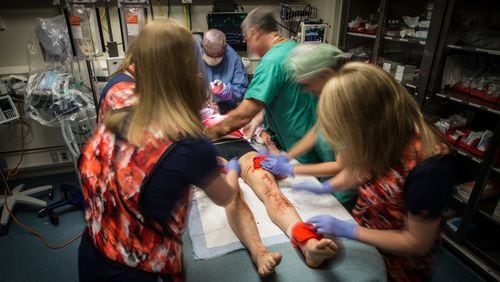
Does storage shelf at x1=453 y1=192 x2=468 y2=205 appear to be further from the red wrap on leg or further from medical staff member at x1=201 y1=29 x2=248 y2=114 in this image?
medical staff member at x1=201 y1=29 x2=248 y2=114

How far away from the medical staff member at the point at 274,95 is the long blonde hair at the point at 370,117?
0.73 meters

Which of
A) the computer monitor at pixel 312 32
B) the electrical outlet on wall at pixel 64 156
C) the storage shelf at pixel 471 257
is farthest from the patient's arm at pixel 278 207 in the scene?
the electrical outlet on wall at pixel 64 156

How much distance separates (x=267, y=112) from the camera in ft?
6.00

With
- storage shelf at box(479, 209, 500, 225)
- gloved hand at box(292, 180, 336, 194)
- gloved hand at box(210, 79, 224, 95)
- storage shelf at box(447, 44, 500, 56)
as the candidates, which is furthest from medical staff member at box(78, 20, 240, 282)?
storage shelf at box(479, 209, 500, 225)

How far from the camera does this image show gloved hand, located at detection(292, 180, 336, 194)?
1.43 meters

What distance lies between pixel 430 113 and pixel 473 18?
2.21 feet

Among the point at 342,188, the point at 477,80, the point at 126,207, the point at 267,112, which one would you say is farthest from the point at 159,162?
the point at 477,80

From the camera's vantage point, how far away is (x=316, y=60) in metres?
1.31

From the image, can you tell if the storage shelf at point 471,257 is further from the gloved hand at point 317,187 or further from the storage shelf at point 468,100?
the gloved hand at point 317,187

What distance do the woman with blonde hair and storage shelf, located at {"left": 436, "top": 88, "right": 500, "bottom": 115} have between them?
1.25 metres

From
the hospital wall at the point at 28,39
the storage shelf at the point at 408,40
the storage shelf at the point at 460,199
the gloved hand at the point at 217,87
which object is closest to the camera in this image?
the storage shelf at the point at 460,199

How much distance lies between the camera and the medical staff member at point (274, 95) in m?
1.59

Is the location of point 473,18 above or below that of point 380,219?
above

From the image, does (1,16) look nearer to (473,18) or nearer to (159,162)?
(159,162)
